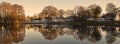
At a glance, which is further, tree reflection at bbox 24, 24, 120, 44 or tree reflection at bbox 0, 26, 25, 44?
tree reflection at bbox 24, 24, 120, 44

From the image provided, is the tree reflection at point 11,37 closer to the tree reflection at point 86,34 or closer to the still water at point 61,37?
the still water at point 61,37

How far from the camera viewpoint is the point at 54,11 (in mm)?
107438

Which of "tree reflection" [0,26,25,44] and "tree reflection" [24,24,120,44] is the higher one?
"tree reflection" [0,26,25,44]

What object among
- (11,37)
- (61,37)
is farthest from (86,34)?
(11,37)

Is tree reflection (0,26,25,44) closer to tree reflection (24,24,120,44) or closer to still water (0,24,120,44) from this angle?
still water (0,24,120,44)

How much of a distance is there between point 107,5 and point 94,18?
898 centimetres

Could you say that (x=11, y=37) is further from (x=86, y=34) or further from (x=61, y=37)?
(x=86, y=34)

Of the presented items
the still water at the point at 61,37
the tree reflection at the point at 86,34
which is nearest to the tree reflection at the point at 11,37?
the still water at the point at 61,37

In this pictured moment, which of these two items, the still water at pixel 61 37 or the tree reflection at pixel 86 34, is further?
the tree reflection at pixel 86 34

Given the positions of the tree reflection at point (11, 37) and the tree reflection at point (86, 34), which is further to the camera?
the tree reflection at point (86, 34)

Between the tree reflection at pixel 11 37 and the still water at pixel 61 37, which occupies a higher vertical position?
the tree reflection at pixel 11 37

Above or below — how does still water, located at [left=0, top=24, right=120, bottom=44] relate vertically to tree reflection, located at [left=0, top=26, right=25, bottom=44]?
below

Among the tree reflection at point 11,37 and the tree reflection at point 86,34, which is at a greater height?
the tree reflection at point 11,37

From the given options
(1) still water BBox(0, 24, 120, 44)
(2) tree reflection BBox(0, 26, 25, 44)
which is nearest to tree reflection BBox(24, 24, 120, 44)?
(1) still water BBox(0, 24, 120, 44)
